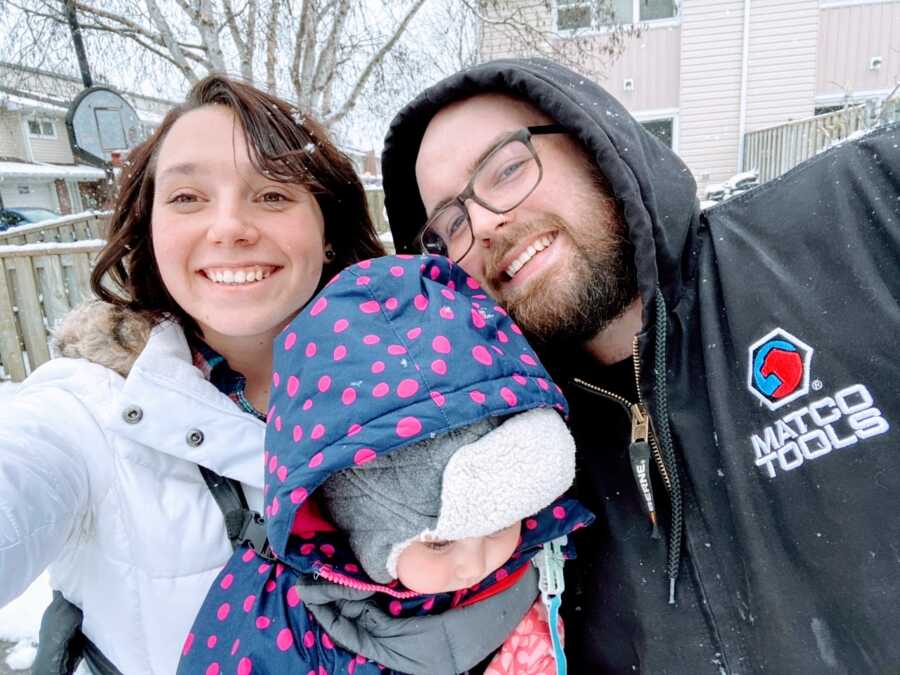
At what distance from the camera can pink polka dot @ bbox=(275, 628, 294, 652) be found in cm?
115

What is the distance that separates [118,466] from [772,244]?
1.54 metres

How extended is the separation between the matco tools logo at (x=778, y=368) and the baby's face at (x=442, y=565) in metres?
0.64

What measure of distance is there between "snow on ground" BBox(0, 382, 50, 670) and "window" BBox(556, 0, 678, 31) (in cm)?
911

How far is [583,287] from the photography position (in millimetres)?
1435

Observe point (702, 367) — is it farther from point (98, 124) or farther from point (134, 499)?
point (98, 124)

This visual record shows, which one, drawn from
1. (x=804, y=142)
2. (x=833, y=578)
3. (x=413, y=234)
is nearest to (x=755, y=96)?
(x=804, y=142)

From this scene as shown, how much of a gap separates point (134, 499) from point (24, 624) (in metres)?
2.10

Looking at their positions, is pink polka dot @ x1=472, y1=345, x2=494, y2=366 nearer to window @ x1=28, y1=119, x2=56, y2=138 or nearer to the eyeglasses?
the eyeglasses

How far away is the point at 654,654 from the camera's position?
1169 millimetres

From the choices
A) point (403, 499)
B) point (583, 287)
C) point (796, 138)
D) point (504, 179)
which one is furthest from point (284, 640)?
point (796, 138)

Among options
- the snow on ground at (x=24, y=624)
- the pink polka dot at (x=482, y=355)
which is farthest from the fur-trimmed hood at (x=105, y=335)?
the snow on ground at (x=24, y=624)

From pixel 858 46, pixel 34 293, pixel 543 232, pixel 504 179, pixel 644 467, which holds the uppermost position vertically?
pixel 858 46

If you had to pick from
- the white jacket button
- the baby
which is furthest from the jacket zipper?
the white jacket button

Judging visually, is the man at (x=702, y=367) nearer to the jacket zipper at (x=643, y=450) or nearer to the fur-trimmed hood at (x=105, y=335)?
the jacket zipper at (x=643, y=450)
